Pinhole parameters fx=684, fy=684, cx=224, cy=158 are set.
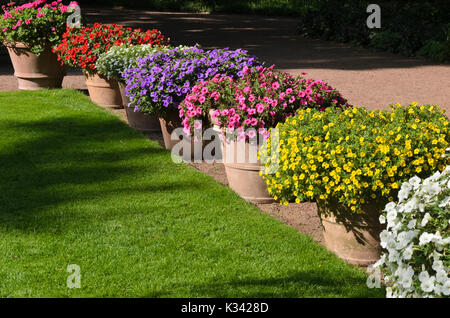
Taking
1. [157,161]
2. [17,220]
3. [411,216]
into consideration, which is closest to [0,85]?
[157,161]

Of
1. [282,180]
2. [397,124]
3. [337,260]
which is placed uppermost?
[397,124]

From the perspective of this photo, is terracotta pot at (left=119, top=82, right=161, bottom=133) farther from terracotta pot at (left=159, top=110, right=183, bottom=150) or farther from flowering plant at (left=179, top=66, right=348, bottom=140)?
flowering plant at (left=179, top=66, right=348, bottom=140)

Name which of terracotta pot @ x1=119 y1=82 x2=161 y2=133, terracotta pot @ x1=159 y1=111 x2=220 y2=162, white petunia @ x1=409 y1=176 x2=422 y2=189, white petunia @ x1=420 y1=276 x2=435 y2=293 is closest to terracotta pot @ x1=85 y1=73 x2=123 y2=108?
terracotta pot @ x1=119 y1=82 x2=161 y2=133

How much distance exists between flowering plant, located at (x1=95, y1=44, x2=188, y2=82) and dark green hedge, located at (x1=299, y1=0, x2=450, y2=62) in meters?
8.15

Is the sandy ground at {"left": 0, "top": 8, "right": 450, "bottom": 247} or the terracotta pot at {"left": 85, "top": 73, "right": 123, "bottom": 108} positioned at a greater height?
the terracotta pot at {"left": 85, "top": 73, "right": 123, "bottom": 108}

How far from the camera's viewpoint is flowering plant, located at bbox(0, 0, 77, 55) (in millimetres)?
9047

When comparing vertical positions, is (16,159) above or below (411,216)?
below

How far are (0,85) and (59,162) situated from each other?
4.63 metres

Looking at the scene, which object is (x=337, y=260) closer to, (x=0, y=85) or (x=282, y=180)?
(x=282, y=180)

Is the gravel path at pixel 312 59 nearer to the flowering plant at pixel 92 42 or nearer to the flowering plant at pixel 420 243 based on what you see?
the flowering plant at pixel 92 42

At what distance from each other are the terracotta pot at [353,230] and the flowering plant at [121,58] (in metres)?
3.48

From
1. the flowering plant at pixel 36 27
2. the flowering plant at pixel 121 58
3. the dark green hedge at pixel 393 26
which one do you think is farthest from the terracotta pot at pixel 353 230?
the dark green hedge at pixel 393 26

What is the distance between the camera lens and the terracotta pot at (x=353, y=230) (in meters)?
4.13
